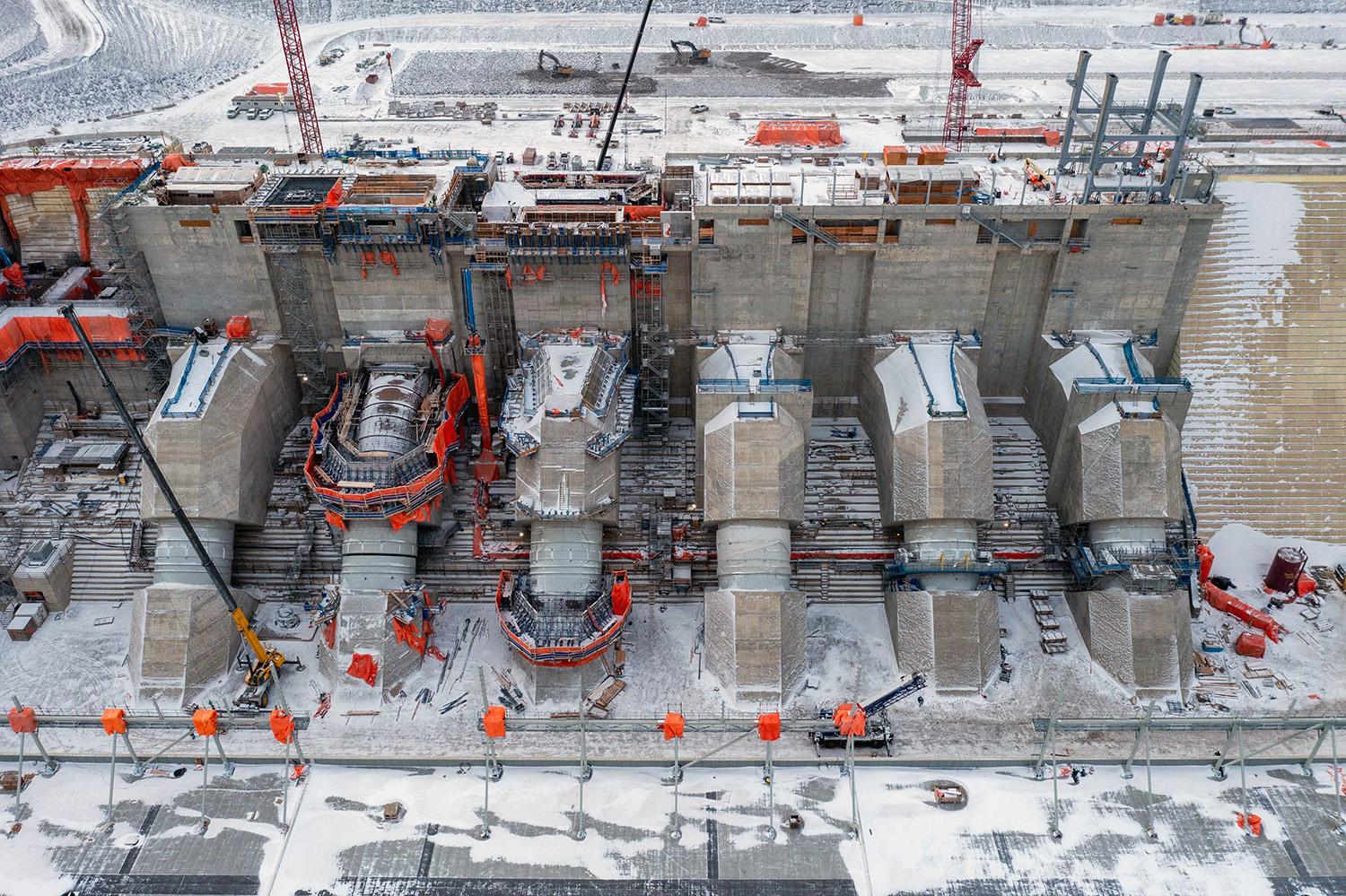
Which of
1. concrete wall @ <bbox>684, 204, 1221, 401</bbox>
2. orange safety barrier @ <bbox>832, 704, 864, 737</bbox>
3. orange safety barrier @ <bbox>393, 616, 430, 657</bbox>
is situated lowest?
orange safety barrier @ <bbox>832, 704, 864, 737</bbox>

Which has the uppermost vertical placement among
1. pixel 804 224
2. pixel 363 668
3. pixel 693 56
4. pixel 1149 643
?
pixel 693 56

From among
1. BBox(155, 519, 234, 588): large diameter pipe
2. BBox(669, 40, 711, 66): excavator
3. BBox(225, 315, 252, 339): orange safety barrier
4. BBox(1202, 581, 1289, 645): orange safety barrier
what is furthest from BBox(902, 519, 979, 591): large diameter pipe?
BBox(669, 40, 711, 66): excavator

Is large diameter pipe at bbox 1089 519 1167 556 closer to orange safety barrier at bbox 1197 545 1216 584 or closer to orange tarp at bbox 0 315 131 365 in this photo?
orange safety barrier at bbox 1197 545 1216 584

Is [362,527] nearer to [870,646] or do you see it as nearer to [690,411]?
[690,411]

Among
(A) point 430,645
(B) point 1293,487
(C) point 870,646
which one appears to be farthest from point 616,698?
(B) point 1293,487


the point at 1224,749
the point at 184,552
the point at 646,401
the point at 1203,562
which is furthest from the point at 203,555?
the point at 1203,562

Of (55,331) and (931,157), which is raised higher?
(931,157)

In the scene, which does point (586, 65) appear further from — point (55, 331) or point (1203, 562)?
point (1203, 562)
